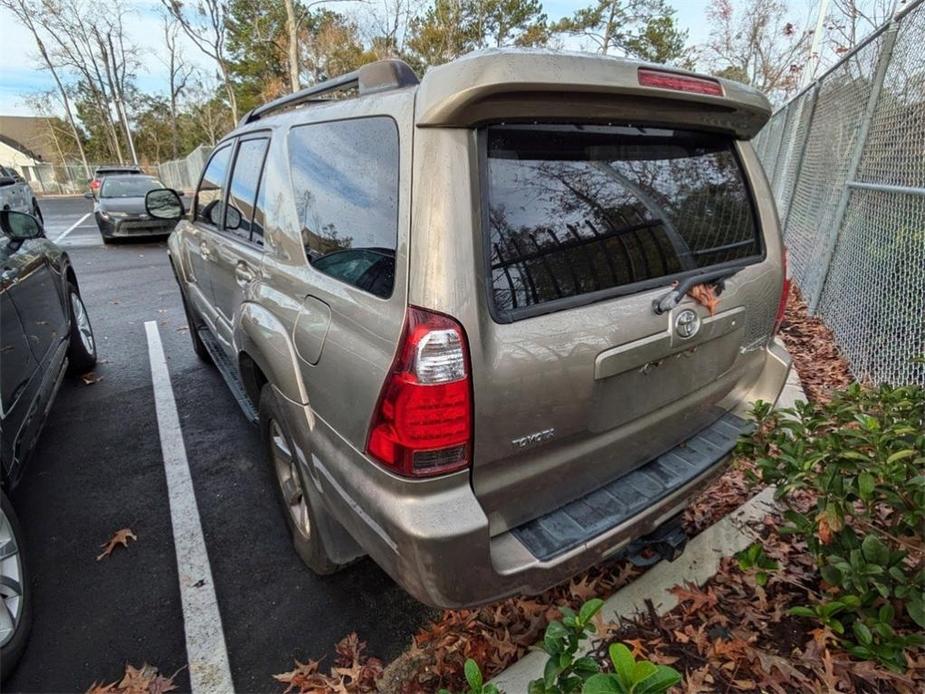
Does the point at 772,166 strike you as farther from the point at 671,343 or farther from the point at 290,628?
the point at 290,628

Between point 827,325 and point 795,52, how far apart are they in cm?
2195

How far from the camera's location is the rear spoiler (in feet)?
4.32

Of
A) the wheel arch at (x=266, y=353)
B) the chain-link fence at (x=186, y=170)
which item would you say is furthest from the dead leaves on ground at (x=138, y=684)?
the chain-link fence at (x=186, y=170)

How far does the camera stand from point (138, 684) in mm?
1974

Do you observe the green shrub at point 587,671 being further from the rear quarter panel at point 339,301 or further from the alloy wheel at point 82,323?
the alloy wheel at point 82,323

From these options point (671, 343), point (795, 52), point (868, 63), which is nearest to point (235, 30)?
point (795, 52)

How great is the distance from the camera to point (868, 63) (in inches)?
165

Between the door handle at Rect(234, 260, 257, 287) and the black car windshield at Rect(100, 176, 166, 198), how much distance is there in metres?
12.7

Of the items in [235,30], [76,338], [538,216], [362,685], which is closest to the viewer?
[538,216]

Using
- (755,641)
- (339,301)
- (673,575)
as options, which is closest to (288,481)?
(339,301)

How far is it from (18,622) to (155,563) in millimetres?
565

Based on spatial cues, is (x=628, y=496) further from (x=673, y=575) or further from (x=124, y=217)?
(x=124, y=217)

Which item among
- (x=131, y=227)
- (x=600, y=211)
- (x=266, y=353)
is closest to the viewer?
(x=600, y=211)

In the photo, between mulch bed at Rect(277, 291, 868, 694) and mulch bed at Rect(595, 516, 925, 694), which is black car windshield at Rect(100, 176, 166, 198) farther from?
mulch bed at Rect(595, 516, 925, 694)
